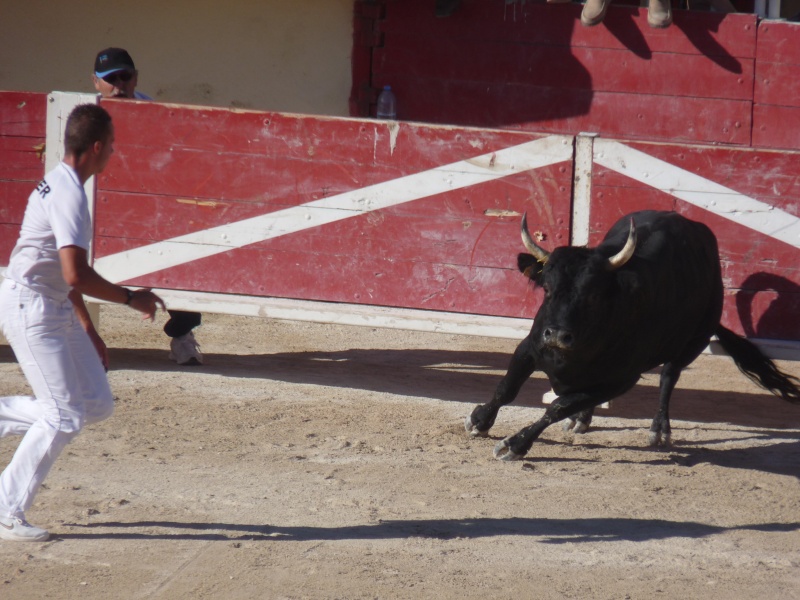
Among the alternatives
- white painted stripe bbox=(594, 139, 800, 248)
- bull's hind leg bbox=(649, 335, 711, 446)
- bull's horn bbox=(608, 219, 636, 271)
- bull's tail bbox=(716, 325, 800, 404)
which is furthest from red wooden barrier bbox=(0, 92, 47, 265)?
bull's tail bbox=(716, 325, 800, 404)

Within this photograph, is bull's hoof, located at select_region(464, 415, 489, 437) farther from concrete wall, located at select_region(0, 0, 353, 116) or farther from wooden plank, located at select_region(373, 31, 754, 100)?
concrete wall, located at select_region(0, 0, 353, 116)

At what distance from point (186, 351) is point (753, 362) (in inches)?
139

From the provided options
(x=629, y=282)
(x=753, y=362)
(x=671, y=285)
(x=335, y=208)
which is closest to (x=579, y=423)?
(x=671, y=285)

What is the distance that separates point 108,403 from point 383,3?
21.0 feet

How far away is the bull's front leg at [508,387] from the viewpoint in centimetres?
583

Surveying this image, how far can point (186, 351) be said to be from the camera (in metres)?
7.29

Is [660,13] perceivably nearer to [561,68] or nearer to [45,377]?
[561,68]

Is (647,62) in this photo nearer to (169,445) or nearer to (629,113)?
(629,113)

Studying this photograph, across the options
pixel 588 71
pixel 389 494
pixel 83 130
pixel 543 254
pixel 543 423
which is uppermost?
pixel 588 71

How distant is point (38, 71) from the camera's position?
10195 millimetres

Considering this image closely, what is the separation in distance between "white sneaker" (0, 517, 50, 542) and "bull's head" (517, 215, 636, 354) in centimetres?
238

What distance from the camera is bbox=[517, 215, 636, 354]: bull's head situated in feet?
17.1

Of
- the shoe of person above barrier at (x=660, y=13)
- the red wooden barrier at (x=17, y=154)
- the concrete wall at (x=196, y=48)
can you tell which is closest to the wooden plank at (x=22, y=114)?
the red wooden barrier at (x=17, y=154)

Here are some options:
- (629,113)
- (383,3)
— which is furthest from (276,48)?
(629,113)
